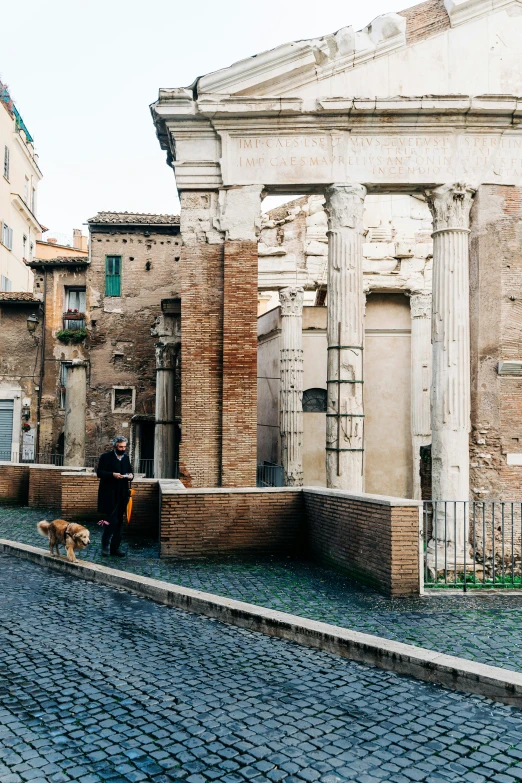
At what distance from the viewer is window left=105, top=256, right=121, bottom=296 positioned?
24188 mm

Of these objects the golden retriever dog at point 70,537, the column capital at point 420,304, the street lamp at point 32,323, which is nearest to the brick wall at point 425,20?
the column capital at point 420,304

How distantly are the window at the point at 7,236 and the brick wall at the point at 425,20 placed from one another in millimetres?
22190

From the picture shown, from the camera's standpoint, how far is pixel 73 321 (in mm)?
24844

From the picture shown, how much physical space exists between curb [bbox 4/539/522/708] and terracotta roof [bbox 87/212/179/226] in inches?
671

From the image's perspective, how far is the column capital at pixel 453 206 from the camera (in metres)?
12.2

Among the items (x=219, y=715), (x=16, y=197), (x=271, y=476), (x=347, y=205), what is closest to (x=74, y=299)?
(x=16, y=197)

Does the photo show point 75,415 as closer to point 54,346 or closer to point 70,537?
point 54,346

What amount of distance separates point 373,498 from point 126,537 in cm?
472

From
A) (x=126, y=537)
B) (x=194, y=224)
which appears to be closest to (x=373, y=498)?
(x=126, y=537)

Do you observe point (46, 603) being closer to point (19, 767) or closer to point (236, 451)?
point (19, 767)

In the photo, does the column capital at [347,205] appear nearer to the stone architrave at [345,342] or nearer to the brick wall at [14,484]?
the stone architrave at [345,342]

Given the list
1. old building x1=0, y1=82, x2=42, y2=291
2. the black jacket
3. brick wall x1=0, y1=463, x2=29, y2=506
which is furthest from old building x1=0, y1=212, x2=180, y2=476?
the black jacket

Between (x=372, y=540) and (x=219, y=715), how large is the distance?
3.69 metres

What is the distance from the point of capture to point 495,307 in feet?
39.3
